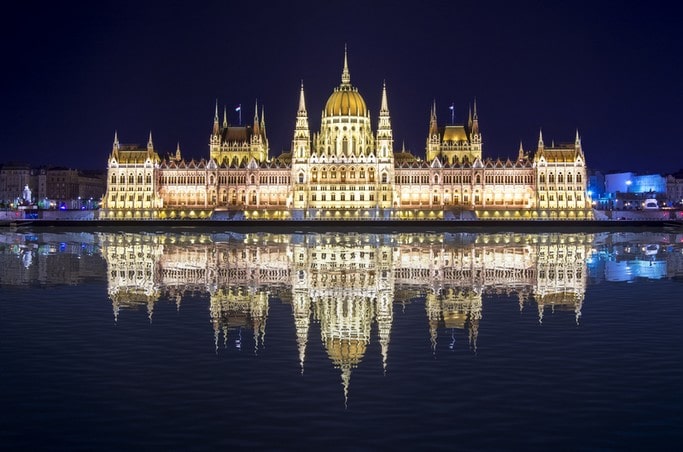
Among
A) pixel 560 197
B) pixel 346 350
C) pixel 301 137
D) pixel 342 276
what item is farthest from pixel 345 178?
pixel 346 350

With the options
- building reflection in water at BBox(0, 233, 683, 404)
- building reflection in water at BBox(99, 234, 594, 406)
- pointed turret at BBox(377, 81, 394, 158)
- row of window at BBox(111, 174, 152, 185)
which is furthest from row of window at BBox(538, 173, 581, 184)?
building reflection in water at BBox(99, 234, 594, 406)

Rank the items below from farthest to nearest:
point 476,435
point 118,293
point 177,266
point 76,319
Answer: point 177,266 < point 118,293 < point 76,319 < point 476,435

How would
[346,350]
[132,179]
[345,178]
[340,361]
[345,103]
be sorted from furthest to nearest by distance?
[345,103] < [132,179] < [345,178] < [346,350] < [340,361]

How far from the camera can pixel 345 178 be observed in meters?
150

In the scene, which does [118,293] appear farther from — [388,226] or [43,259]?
[388,226]

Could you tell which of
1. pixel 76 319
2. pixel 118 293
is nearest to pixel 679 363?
pixel 76 319

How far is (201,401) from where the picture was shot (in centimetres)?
1730

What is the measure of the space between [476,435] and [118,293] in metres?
21.8

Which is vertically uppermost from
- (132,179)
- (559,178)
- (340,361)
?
(132,179)

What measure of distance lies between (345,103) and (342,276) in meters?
120

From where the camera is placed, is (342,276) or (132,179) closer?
(342,276)

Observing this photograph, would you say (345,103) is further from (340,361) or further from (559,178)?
(340,361)

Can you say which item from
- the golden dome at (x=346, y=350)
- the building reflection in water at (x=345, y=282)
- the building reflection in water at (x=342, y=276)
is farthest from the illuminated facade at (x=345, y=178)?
the golden dome at (x=346, y=350)

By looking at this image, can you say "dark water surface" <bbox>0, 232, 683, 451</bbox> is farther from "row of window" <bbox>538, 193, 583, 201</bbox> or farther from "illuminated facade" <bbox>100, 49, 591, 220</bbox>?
"row of window" <bbox>538, 193, 583, 201</bbox>
